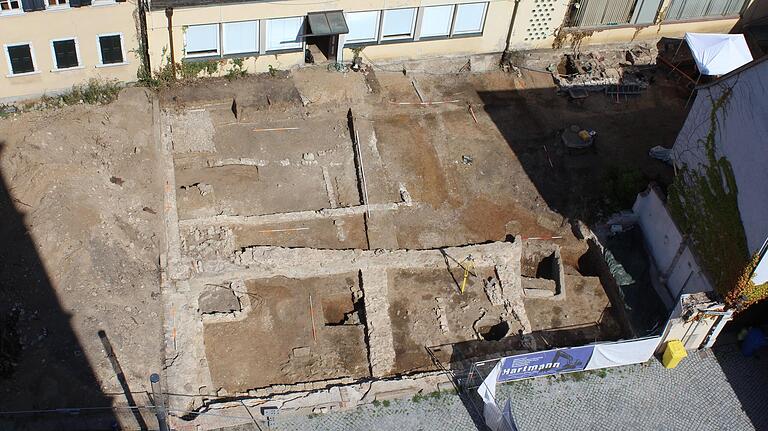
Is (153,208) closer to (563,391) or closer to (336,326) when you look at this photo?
(336,326)

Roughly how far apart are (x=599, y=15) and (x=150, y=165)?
994 inches

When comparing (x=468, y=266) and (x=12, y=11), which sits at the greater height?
(x=12, y=11)

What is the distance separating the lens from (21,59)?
120 feet

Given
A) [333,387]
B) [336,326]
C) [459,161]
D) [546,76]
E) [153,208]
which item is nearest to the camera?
[333,387]

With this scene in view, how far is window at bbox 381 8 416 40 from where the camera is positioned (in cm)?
4156

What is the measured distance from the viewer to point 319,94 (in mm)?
40469

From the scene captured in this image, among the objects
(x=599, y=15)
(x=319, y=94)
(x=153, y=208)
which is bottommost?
(x=153, y=208)

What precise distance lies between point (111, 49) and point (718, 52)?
3013 cm

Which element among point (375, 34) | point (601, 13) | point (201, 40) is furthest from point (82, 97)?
point (601, 13)

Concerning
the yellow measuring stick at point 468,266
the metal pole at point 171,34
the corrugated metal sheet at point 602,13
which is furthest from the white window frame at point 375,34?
the yellow measuring stick at point 468,266

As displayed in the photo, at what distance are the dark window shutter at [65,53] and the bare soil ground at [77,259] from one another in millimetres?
2432

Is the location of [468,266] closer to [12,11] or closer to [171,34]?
[171,34]

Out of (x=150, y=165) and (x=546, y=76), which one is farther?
(x=546, y=76)

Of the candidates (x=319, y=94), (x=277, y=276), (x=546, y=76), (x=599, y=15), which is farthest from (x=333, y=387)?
(x=599, y=15)
